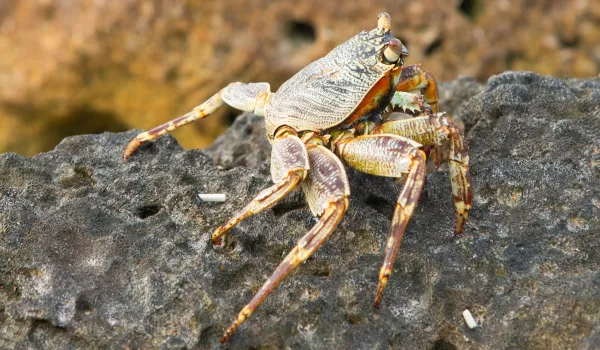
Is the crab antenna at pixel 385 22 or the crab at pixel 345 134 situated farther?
the crab antenna at pixel 385 22

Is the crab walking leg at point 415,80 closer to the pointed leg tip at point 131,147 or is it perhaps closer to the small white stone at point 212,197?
the small white stone at point 212,197

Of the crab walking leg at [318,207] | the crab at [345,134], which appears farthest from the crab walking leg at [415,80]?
the crab walking leg at [318,207]

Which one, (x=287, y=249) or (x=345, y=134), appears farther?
(x=345, y=134)

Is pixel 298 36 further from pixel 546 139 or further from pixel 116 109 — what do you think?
pixel 546 139

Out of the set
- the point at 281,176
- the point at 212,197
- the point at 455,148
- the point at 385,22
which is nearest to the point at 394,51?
the point at 385,22

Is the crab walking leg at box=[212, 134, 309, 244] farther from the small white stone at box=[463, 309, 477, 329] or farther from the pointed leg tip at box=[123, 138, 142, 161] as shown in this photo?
the small white stone at box=[463, 309, 477, 329]

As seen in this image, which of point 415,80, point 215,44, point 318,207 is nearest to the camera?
point 318,207

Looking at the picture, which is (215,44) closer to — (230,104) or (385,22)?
(230,104)
